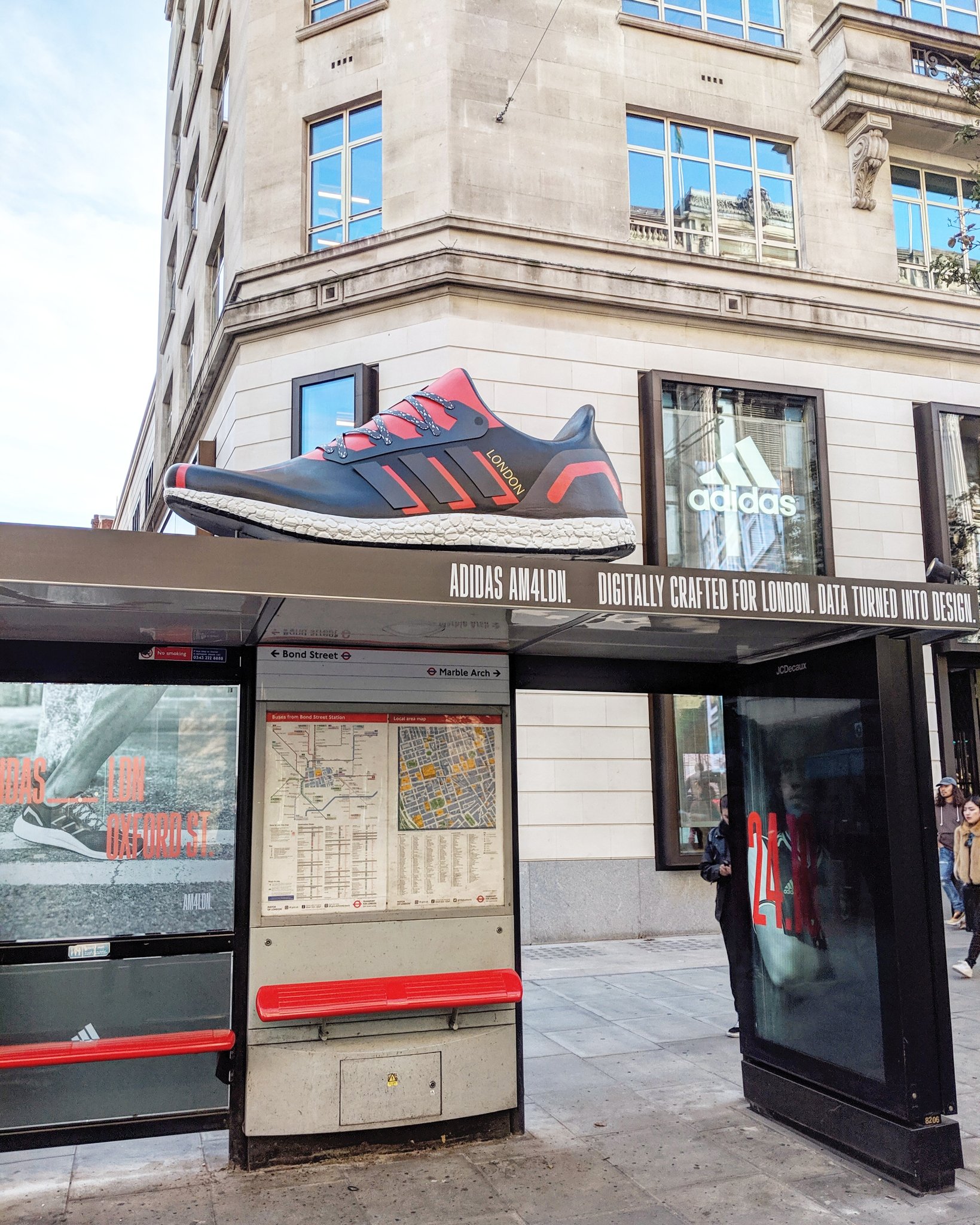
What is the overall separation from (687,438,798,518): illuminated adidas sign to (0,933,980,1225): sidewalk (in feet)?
25.7

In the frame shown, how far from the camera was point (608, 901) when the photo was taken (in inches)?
456

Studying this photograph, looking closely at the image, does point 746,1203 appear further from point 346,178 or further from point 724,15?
point 724,15

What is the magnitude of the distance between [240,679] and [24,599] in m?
1.35

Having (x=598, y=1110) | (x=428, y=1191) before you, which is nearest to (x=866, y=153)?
(x=598, y=1110)

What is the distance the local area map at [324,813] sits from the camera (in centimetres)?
498

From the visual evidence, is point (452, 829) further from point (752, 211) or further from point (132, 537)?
point (752, 211)

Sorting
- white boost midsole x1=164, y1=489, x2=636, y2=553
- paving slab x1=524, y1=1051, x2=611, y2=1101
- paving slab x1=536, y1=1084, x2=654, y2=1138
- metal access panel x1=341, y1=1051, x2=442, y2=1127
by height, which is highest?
white boost midsole x1=164, y1=489, x2=636, y2=553

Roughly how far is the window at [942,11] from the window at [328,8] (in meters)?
8.03

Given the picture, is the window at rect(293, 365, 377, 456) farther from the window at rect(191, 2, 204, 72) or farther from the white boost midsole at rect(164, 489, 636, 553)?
the window at rect(191, 2, 204, 72)

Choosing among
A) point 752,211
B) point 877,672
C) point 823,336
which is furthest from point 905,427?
point 877,672

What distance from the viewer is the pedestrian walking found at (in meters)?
9.43

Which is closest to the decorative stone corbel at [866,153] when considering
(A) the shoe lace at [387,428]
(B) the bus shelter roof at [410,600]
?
(B) the bus shelter roof at [410,600]

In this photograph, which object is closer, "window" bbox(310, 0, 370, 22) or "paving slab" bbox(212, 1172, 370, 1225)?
"paving slab" bbox(212, 1172, 370, 1225)

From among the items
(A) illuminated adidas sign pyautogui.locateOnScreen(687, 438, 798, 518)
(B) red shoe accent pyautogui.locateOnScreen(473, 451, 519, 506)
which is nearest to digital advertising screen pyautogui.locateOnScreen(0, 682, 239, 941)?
(B) red shoe accent pyautogui.locateOnScreen(473, 451, 519, 506)
